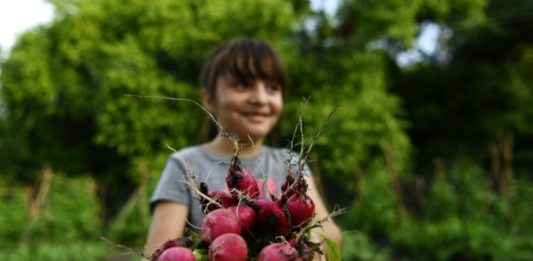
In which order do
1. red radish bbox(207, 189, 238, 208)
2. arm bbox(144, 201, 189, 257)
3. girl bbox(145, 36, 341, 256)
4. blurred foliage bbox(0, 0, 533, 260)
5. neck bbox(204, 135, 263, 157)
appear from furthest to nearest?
blurred foliage bbox(0, 0, 533, 260) < neck bbox(204, 135, 263, 157) < girl bbox(145, 36, 341, 256) < arm bbox(144, 201, 189, 257) < red radish bbox(207, 189, 238, 208)

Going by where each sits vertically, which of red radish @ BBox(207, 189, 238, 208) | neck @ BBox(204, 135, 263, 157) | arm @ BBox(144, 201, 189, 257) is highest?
neck @ BBox(204, 135, 263, 157)

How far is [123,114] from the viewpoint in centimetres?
1023

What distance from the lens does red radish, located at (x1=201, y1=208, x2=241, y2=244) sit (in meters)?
0.91

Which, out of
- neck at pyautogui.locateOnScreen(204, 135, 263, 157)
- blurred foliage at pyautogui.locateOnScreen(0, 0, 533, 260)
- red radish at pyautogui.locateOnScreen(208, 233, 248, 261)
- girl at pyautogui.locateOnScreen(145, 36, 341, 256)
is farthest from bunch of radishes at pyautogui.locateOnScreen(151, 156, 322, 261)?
blurred foliage at pyautogui.locateOnScreen(0, 0, 533, 260)

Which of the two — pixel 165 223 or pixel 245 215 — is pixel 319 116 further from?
pixel 245 215

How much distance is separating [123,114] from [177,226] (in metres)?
9.05

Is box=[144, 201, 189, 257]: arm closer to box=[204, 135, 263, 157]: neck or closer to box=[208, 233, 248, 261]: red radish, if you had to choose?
box=[204, 135, 263, 157]: neck

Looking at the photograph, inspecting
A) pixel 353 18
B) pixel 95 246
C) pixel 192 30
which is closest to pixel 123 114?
pixel 192 30

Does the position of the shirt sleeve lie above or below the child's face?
below

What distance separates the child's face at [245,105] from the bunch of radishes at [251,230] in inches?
27.1

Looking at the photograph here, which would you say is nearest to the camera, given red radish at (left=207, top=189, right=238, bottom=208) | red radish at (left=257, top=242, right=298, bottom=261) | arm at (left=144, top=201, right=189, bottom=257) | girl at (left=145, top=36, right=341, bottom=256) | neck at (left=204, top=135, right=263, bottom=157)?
red radish at (left=257, top=242, right=298, bottom=261)

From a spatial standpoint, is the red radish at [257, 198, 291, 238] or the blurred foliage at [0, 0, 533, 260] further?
the blurred foliage at [0, 0, 533, 260]

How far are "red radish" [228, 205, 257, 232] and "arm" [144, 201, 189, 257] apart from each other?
54 cm

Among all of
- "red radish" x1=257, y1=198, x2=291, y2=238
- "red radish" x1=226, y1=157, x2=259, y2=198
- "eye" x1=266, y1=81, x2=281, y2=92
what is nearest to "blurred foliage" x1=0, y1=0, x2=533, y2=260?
"eye" x1=266, y1=81, x2=281, y2=92
